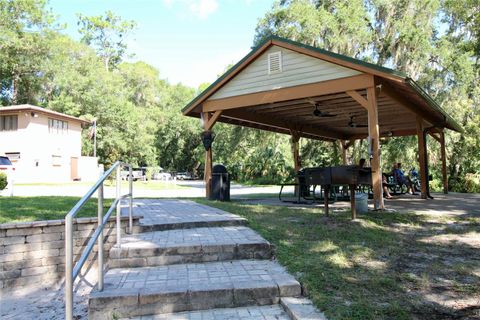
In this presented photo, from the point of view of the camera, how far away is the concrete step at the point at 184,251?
13.6 feet

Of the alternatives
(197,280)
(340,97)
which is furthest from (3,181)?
(197,280)

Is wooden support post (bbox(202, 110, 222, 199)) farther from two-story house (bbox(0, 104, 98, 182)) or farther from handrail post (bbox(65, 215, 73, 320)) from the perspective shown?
two-story house (bbox(0, 104, 98, 182))

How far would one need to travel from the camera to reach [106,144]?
33500 millimetres

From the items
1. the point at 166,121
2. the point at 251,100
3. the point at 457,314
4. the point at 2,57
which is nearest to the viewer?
the point at 457,314

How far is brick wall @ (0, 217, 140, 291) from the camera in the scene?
4.77 meters

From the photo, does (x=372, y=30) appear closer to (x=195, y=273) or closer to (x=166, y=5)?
(x=166, y=5)

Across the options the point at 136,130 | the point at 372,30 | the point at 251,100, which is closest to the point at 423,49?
the point at 372,30

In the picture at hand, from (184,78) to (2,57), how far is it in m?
33.4

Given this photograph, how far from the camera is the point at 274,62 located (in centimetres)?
970

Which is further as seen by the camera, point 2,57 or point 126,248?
point 2,57

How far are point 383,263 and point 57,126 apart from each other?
29.2 metres

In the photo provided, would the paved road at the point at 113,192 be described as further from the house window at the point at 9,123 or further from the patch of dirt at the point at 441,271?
the house window at the point at 9,123

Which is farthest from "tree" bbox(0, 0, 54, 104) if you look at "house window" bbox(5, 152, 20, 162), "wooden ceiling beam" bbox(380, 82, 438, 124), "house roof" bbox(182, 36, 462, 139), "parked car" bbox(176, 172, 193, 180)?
"wooden ceiling beam" bbox(380, 82, 438, 124)

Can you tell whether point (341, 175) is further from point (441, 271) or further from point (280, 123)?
point (280, 123)
